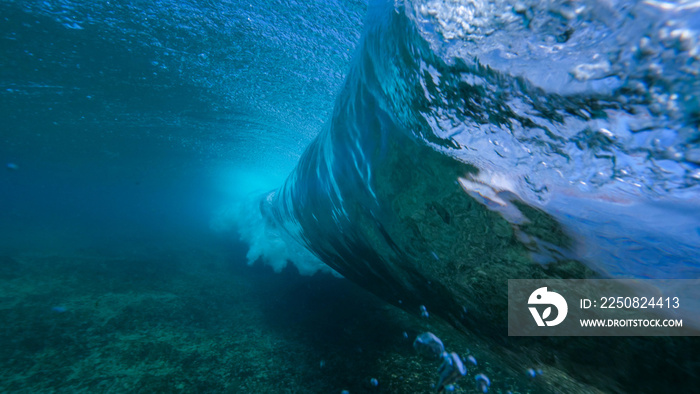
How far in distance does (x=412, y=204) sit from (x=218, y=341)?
13.8ft

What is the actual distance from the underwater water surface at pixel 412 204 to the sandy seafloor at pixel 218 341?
0.05 m

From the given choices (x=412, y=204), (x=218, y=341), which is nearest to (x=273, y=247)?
(x=218, y=341)

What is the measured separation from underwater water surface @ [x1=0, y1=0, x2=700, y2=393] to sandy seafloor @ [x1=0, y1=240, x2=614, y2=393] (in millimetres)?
45

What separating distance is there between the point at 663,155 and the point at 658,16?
0.82 m

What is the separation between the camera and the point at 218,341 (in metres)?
4.50

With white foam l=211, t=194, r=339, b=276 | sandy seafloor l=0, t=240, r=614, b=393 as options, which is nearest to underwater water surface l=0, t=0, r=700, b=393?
sandy seafloor l=0, t=240, r=614, b=393

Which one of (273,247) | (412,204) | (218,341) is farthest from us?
(273,247)

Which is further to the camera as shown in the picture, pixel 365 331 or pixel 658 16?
pixel 365 331

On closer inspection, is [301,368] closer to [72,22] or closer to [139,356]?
[139,356]

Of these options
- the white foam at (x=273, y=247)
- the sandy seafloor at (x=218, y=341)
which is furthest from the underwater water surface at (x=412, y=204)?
the white foam at (x=273, y=247)

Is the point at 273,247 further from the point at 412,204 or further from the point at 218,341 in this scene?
the point at 412,204

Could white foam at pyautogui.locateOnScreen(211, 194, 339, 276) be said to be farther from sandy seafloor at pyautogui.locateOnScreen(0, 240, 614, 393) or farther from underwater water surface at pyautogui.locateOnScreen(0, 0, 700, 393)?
sandy seafloor at pyautogui.locateOnScreen(0, 240, 614, 393)

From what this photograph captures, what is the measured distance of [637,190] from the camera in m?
1.78

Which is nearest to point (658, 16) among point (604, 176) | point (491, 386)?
point (604, 176)
